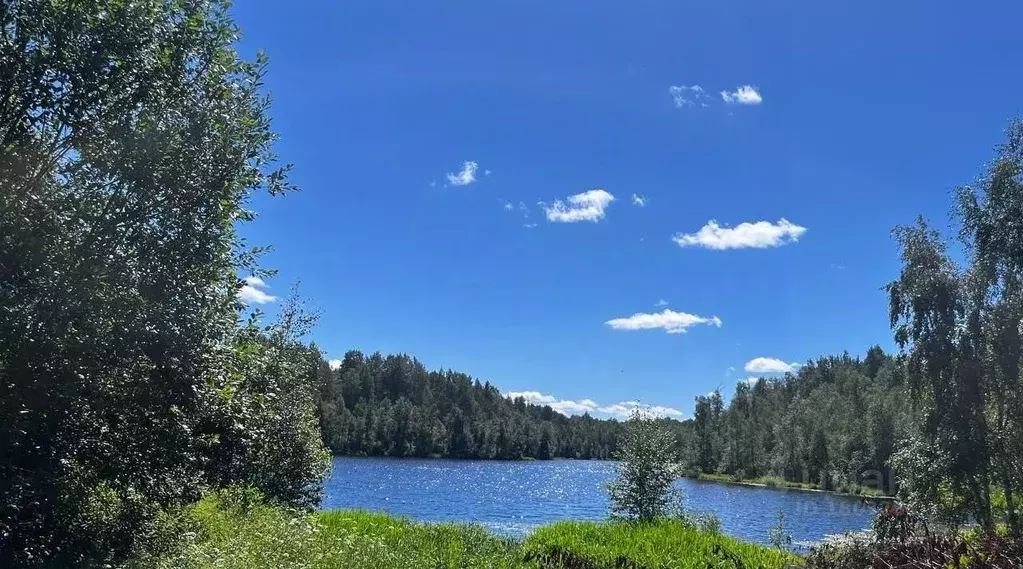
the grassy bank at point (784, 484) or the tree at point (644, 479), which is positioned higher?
the tree at point (644, 479)

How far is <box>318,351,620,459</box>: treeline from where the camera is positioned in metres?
132

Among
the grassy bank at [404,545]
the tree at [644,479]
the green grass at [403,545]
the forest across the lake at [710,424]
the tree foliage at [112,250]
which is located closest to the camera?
the tree foliage at [112,250]

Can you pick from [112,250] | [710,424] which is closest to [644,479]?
[112,250]

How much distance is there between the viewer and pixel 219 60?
324 inches

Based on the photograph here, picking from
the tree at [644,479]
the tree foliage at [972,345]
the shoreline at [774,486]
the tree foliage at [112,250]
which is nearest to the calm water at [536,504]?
the shoreline at [774,486]

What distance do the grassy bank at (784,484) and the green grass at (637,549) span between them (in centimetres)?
5745

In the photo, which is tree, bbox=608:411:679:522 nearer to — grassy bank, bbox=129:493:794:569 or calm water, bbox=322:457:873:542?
grassy bank, bbox=129:493:794:569

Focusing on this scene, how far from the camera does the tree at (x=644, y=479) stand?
25.4m

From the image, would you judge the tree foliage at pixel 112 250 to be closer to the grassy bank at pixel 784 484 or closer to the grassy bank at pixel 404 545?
the grassy bank at pixel 404 545

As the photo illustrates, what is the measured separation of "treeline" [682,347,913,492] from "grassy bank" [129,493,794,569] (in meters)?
52.4

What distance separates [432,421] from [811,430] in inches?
3000

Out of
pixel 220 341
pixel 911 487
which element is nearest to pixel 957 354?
pixel 911 487

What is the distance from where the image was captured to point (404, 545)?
15438 millimetres

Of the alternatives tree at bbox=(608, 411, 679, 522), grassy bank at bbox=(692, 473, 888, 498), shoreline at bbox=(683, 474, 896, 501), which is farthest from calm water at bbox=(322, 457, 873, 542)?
tree at bbox=(608, 411, 679, 522)
